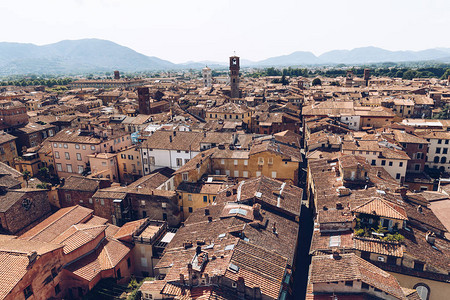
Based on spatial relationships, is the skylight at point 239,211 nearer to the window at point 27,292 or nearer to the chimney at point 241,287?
the chimney at point 241,287

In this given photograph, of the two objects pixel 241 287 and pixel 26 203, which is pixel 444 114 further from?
pixel 26 203

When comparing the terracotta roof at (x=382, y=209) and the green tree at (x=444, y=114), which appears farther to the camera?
the green tree at (x=444, y=114)

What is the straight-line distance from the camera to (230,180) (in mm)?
50312

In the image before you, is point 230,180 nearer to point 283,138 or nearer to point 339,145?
point 283,138

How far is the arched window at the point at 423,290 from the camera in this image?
2823cm

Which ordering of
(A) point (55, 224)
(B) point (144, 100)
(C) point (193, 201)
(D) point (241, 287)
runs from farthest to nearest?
(B) point (144, 100) < (C) point (193, 201) < (A) point (55, 224) < (D) point (241, 287)

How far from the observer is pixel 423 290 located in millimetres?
28359

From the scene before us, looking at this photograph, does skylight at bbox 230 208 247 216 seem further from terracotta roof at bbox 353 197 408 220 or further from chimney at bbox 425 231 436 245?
chimney at bbox 425 231 436 245

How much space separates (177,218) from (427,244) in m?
31.9

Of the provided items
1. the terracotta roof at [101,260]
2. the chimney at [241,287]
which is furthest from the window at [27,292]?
the chimney at [241,287]

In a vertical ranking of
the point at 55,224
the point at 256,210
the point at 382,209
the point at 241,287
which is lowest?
the point at 55,224

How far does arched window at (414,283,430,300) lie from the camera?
92.6 feet

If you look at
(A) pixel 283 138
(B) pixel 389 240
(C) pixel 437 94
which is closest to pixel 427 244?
(B) pixel 389 240

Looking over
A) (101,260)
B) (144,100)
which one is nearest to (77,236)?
(101,260)
